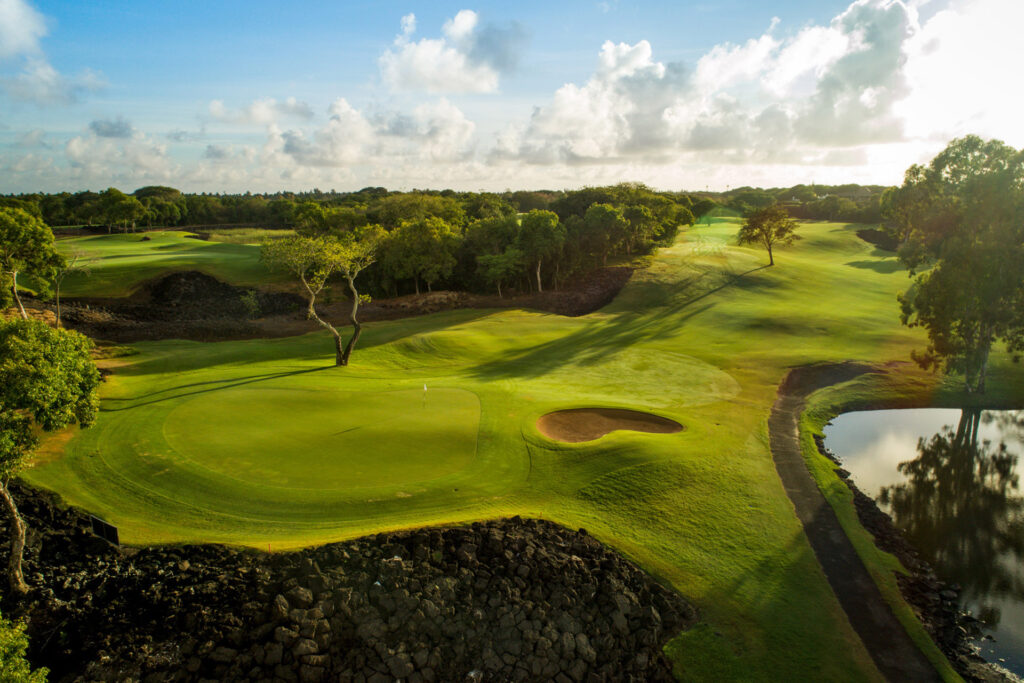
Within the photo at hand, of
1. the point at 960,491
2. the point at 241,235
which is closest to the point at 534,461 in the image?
the point at 960,491

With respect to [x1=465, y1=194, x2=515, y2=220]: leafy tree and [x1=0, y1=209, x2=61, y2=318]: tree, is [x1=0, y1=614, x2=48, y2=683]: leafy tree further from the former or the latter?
[x1=465, y1=194, x2=515, y2=220]: leafy tree

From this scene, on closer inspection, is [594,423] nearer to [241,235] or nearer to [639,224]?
[639,224]

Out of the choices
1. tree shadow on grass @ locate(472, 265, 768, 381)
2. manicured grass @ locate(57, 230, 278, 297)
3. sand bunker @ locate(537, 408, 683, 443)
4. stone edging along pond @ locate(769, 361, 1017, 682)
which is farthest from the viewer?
manicured grass @ locate(57, 230, 278, 297)

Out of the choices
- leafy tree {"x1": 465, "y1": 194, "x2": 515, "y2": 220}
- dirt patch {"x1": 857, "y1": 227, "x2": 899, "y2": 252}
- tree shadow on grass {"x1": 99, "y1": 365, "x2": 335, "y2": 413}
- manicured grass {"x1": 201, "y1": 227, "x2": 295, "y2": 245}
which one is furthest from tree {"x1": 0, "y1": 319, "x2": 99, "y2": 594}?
dirt patch {"x1": 857, "y1": 227, "x2": 899, "y2": 252}

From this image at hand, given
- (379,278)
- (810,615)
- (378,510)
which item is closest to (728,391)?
(810,615)

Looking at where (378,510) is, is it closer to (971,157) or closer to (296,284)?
(971,157)
